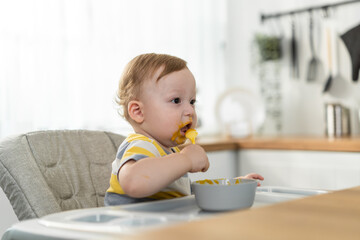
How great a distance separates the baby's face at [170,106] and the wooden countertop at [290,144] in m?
1.45

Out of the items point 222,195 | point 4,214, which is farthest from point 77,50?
point 222,195

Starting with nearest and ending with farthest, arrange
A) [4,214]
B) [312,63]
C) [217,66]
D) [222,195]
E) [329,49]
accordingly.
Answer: [222,195] → [4,214] → [329,49] → [312,63] → [217,66]

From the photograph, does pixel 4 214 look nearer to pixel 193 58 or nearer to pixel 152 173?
pixel 152 173

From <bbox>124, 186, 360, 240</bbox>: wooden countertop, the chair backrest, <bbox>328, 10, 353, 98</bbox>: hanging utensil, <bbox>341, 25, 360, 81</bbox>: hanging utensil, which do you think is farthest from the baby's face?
<bbox>328, 10, 353, 98</bbox>: hanging utensil

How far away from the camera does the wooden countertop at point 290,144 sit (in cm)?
258

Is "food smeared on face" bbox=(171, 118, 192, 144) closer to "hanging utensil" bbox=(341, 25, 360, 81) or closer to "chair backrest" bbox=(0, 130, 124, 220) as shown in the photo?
"chair backrest" bbox=(0, 130, 124, 220)

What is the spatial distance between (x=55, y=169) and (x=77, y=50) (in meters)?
1.41

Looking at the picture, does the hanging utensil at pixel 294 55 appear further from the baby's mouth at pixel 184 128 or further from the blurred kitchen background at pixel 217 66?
the baby's mouth at pixel 184 128

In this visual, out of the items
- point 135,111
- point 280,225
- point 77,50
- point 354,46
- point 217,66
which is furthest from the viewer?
point 217,66

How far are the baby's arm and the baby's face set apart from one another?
0.22 metres

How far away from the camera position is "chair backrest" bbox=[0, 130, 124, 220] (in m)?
1.29

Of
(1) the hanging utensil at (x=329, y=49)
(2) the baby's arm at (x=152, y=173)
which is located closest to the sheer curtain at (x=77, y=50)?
(1) the hanging utensil at (x=329, y=49)

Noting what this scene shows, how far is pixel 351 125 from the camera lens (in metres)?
3.19

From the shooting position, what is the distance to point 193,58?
345cm
